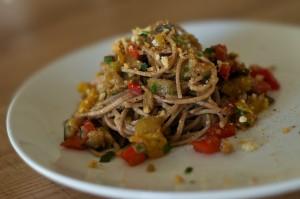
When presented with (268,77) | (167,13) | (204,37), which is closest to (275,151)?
(268,77)

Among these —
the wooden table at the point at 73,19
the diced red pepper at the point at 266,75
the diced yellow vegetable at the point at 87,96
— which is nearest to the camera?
the diced yellow vegetable at the point at 87,96

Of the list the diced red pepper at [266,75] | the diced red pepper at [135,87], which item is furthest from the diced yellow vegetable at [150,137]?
the diced red pepper at [266,75]

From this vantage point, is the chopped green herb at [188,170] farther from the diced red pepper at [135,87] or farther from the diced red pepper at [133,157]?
the diced red pepper at [135,87]

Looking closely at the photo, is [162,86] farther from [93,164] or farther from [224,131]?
[93,164]

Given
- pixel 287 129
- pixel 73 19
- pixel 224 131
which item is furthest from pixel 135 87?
pixel 73 19

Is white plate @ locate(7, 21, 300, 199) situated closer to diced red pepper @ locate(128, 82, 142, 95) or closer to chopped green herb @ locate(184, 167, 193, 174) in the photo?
chopped green herb @ locate(184, 167, 193, 174)
